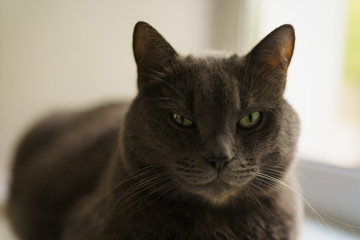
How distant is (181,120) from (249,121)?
178mm

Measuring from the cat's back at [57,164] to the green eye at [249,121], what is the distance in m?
0.69

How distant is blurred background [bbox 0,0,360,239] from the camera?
1.27m

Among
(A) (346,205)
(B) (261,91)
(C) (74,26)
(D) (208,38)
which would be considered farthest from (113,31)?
(A) (346,205)

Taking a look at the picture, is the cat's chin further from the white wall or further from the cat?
the white wall

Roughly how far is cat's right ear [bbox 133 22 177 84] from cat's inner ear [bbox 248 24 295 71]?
0.76 feet

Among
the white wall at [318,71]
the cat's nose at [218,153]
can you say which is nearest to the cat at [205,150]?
the cat's nose at [218,153]

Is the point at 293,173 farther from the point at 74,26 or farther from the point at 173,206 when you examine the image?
the point at 74,26

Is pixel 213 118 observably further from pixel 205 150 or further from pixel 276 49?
pixel 276 49

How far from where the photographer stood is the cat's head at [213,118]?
950mm

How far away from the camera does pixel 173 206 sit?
105cm

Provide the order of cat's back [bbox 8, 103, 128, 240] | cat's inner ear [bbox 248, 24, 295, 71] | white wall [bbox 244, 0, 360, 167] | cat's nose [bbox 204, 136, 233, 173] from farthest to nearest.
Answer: cat's back [bbox 8, 103, 128, 240], white wall [bbox 244, 0, 360, 167], cat's inner ear [bbox 248, 24, 295, 71], cat's nose [bbox 204, 136, 233, 173]

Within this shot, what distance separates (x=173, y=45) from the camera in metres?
1.64

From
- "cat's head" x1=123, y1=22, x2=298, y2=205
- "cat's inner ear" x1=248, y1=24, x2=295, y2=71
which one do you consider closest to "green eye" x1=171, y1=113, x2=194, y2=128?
"cat's head" x1=123, y1=22, x2=298, y2=205

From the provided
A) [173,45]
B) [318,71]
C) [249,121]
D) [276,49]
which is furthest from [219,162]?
→ [173,45]
